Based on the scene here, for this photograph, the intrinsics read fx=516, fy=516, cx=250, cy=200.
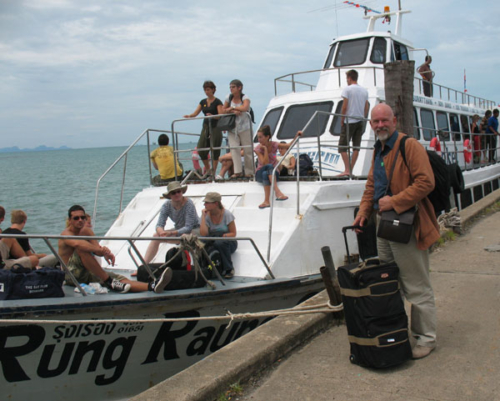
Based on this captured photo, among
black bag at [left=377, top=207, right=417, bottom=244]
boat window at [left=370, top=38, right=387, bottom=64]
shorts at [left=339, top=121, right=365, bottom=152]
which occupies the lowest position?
black bag at [left=377, top=207, right=417, bottom=244]

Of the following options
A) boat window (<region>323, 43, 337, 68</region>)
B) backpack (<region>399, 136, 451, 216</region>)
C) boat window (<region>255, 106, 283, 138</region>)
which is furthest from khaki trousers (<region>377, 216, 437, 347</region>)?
boat window (<region>323, 43, 337, 68</region>)

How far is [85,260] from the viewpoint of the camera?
5039 millimetres

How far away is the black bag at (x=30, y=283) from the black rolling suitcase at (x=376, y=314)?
2.55 meters

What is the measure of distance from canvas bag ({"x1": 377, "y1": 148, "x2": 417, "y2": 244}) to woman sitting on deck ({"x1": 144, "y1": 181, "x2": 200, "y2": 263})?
302 cm

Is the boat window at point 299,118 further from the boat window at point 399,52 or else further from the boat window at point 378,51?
the boat window at point 399,52

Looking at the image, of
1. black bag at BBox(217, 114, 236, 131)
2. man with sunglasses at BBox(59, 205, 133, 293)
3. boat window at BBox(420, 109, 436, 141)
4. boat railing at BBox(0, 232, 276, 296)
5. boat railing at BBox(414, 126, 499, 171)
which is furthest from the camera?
boat railing at BBox(414, 126, 499, 171)

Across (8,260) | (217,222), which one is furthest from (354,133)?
(8,260)

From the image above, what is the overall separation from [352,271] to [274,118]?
23.1 ft

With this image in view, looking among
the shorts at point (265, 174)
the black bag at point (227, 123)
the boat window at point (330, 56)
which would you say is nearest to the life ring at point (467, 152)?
the boat window at point (330, 56)

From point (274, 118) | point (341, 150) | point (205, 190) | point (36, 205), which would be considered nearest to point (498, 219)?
point (341, 150)

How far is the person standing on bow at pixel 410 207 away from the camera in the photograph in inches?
138

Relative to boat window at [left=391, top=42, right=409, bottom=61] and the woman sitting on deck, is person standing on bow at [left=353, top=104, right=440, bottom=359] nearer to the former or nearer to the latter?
the woman sitting on deck

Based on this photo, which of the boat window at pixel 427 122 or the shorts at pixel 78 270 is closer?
the shorts at pixel 78 270

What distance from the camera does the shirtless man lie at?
16.4 ft
